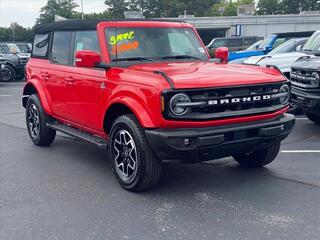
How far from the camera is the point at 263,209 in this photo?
14.3 ft

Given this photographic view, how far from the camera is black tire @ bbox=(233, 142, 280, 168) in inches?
215

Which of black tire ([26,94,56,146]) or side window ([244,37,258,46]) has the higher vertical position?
side window ([244,37,258,46])

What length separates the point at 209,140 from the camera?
430 cm

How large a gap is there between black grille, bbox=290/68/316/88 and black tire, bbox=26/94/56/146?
13.8 ft

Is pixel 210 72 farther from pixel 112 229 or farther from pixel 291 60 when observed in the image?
pixel 291 60

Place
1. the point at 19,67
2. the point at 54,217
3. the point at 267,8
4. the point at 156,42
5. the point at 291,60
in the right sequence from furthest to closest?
the point at 267,8, the point at 19,67, the point at 291,60, the point at 156,42, the point at 54,217

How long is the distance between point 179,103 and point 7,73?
1648 centimetres

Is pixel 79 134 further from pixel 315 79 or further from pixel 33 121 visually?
pixel 315 79

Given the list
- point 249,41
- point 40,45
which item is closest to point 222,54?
point 40,45

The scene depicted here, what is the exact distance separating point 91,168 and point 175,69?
1917mm

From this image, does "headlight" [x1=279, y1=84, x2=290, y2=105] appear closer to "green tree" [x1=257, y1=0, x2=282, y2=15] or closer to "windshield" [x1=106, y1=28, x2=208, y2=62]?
"windshield" [x1=106, y1=28, x2=208, y2=62]

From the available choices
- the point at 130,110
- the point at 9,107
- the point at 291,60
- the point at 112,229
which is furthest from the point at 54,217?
the point at 9,107

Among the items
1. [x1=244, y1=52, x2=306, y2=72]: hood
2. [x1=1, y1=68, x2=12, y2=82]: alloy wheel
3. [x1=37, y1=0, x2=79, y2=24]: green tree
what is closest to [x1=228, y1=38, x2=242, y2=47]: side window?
[x1=1, y1=68, x2=12, y2=82]: alloy wheel

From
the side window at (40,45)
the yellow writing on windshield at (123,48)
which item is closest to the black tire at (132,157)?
the yellow writing on windshield at (123,48)
